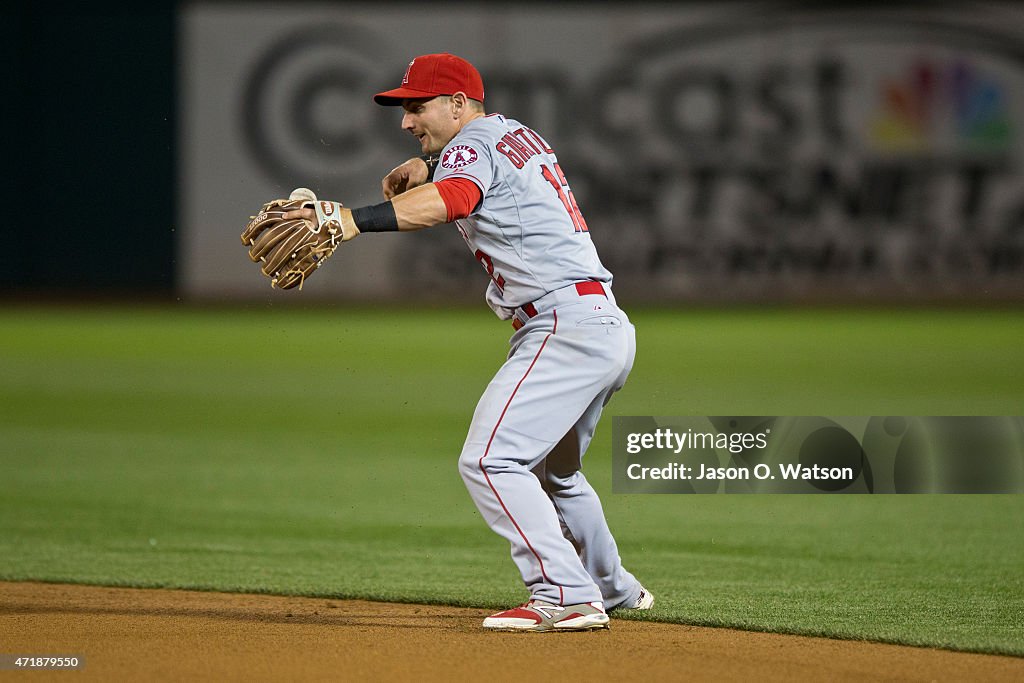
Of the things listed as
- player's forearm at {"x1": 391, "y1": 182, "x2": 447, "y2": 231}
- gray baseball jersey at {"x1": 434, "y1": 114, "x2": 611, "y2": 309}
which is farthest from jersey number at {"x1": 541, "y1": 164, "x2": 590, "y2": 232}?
player's forearm at {"x1": 391, "y1": 182, "x2": 447, "y2": 231}

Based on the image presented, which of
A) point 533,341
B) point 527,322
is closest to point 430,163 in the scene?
point 527,322

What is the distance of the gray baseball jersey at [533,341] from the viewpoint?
4.85 meters

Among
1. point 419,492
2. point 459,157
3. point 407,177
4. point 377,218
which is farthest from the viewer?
point 419,492

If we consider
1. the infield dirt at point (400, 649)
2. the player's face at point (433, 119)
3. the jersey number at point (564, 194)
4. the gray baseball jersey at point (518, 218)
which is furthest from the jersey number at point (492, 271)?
the infield dirt at point (400, 649)

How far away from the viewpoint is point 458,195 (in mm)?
4660

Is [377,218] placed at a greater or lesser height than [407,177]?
lesser

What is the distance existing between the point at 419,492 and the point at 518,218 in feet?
13.8

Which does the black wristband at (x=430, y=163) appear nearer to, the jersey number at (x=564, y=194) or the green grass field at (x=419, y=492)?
the jersey number at (x=564, y=194)

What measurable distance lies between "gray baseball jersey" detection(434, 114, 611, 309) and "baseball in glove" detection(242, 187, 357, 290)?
0.44m

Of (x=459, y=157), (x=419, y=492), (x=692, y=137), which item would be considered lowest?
(x=419, y=492)

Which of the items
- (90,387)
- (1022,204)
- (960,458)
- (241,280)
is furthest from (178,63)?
(960,458)

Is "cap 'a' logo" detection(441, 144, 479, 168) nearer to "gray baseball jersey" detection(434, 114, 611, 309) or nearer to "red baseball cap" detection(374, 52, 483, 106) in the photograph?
"gray baseball jersey" detection(434, 114, 611, 309)

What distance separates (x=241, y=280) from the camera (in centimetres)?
2722

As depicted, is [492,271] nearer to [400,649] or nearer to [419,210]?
[419,210]
